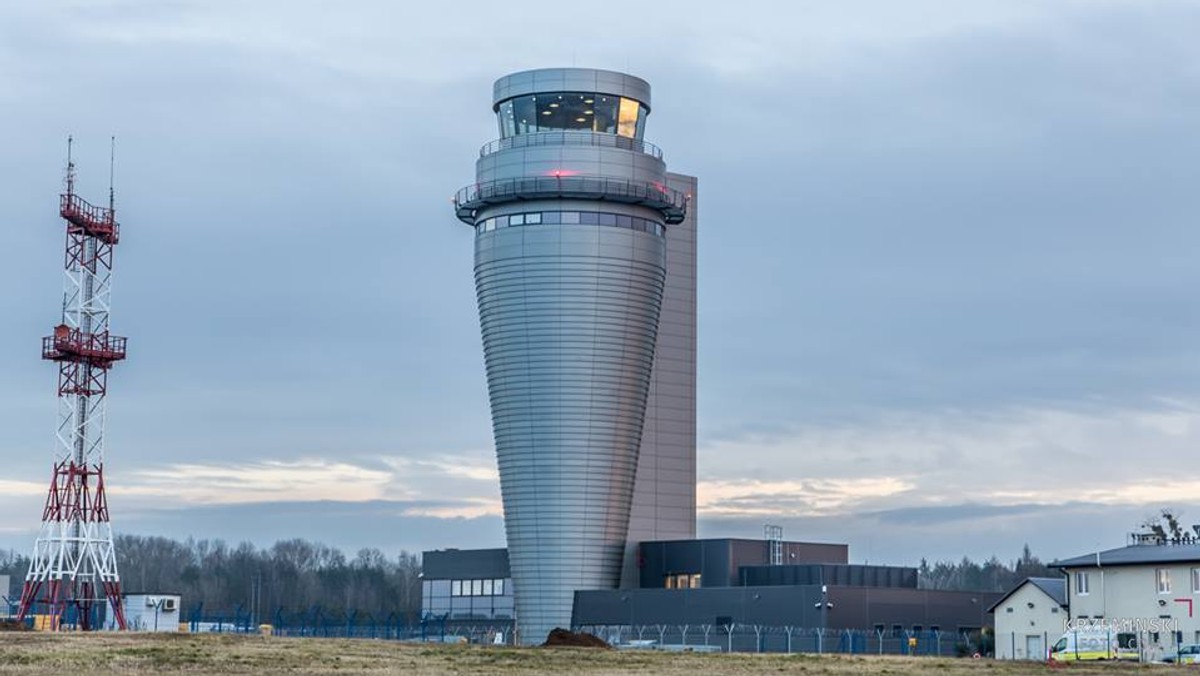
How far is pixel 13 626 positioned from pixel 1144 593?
75.2 m

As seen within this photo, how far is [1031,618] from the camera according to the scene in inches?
4397

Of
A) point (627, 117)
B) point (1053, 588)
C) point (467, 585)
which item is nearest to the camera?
point (1053, 588)

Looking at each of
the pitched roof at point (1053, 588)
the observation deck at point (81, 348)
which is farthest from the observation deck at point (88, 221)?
the pitched roof at point (1053, 588)

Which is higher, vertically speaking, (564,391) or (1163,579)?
(564,391)

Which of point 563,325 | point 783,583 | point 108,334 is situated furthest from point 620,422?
point 108,334

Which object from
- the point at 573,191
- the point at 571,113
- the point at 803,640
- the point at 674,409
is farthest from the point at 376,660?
the point at 674,409

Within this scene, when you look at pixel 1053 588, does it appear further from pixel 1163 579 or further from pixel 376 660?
pixel 376 660

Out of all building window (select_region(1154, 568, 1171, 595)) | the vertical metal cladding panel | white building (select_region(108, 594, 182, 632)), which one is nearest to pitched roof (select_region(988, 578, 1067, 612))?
building window (select_region(1154, 568, 1171, 595))

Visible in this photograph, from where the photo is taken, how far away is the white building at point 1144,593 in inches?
3971

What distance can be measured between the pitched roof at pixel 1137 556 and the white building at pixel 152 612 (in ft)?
248

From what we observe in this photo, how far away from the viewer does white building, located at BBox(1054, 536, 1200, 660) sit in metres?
101

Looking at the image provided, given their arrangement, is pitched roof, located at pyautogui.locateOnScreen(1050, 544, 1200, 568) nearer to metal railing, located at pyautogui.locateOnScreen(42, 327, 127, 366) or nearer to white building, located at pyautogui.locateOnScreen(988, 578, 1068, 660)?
white building, located at pyautogui.locateOnScreen(988, 578, 1068, 660)

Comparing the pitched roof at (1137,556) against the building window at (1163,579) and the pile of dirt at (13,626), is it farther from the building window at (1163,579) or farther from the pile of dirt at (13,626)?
the pile of dirt at (13,626)

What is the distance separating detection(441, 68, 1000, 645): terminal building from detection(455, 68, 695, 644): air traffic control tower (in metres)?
0.12
